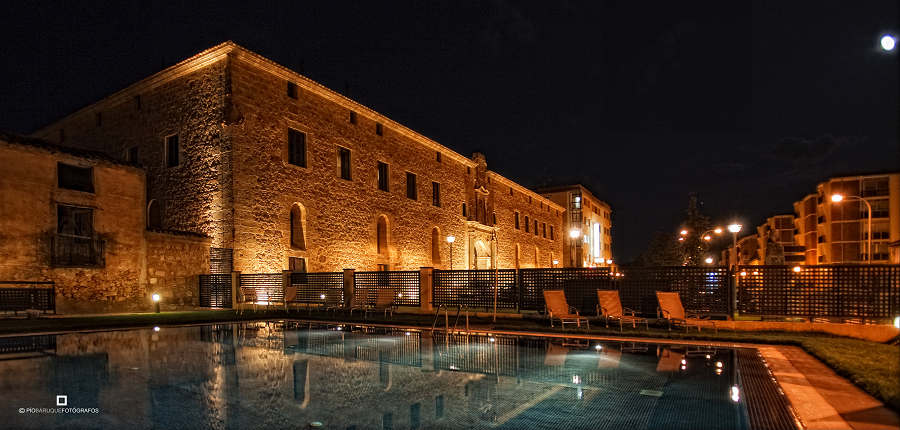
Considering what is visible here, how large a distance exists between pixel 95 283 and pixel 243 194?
16.5ft

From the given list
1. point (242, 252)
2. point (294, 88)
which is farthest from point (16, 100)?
point (242, 252)

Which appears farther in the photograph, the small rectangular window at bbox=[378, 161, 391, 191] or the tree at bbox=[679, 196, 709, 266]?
the tree at bbox=[679, 196, 709, 266]

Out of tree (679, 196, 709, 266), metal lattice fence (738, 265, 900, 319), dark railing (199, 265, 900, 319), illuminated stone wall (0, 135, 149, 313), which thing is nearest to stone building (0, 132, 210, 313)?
illuminated stone wall (0, 135, 149, 313)

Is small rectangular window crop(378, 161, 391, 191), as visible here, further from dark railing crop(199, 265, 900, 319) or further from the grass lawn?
the grass lawn

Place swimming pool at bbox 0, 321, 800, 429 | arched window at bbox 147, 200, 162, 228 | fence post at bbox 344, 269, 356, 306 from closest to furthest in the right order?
swimming pool at bbox 0, 321, 800, 429 → fence post at bbox 344, 269, 356, 306 → arched window at bbox 147, 200, 162, 228

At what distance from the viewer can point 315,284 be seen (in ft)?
50.6

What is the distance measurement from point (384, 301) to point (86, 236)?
9.27m

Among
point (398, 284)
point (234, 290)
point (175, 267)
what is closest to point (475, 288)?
point (398, 284)

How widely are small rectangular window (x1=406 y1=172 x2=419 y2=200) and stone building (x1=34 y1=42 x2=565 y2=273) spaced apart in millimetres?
59

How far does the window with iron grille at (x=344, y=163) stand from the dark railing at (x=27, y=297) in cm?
1152

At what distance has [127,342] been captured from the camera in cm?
784

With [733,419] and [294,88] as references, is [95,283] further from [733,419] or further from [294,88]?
[733,419]

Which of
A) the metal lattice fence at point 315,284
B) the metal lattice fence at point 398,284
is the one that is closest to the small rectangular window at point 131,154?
the metal lattice fence at point 315,284

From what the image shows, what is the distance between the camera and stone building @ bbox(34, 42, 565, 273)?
17000 mm
